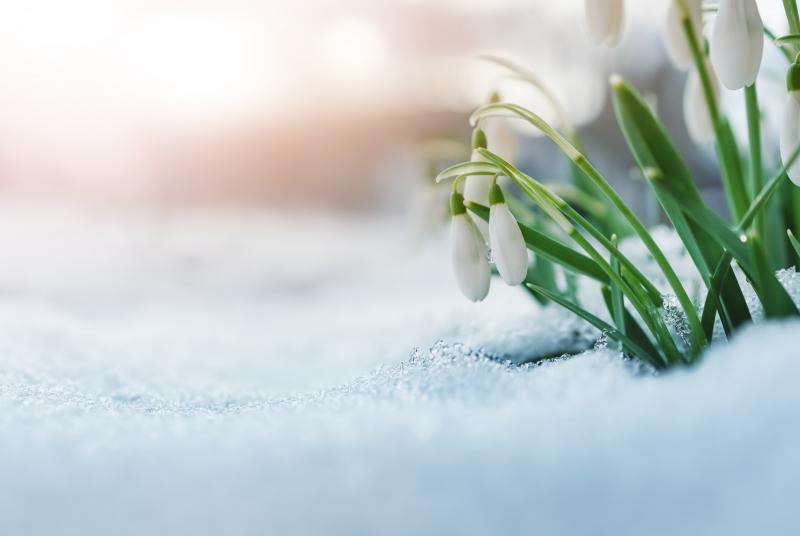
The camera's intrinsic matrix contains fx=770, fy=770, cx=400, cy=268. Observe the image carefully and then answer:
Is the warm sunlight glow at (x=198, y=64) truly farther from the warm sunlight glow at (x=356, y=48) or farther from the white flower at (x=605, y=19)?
the white flower at (x=605, y=19)

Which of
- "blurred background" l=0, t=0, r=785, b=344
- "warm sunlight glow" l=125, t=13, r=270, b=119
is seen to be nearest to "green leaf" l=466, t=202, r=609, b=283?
Answer: "blurred background" l=0, t=0, r=785, b=344

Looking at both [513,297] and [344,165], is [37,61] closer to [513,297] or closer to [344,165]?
[344,165]

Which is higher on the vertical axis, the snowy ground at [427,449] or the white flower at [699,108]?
the white flower at [699,108]

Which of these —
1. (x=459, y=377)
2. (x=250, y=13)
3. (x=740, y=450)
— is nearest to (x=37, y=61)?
(x=250, y=13)

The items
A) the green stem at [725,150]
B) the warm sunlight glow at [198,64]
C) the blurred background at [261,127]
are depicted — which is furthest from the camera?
the warm sunlight glow at [198,64]

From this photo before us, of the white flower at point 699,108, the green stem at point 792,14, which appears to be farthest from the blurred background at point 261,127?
the green stem at point 792,14

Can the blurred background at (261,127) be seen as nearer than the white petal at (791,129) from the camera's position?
No
